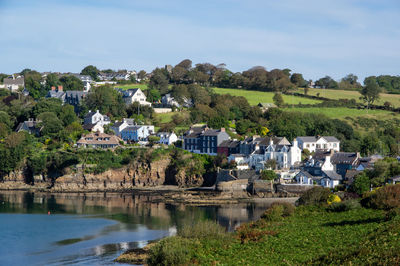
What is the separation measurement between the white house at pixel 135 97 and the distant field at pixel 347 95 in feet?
113

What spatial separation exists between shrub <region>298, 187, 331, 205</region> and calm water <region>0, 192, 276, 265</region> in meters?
5.87

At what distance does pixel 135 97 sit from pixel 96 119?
1097cm

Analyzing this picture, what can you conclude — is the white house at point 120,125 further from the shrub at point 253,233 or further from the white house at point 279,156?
the shrub at point 253,233

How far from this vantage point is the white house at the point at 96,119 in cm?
8744

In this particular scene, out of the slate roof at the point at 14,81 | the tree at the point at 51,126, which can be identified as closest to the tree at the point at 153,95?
the tree at the point at 51,126

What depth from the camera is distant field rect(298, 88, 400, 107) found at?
111 metres

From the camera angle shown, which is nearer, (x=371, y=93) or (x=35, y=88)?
(x=35, y=88)

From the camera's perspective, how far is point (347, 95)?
115938mm

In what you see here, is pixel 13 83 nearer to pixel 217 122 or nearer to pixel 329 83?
pixel 217 122

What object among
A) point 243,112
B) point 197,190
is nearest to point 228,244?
point 197,190

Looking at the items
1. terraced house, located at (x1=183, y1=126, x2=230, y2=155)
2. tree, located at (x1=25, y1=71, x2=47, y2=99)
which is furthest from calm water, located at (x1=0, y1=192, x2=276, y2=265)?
tree, located at (x1=25, y1=71, x2=47, y2=99)

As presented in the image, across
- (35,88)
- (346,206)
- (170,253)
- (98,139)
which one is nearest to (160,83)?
(35,88)

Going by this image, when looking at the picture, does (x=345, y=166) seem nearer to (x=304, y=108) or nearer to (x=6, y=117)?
(x=304, y=108)

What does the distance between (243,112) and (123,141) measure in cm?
2123
